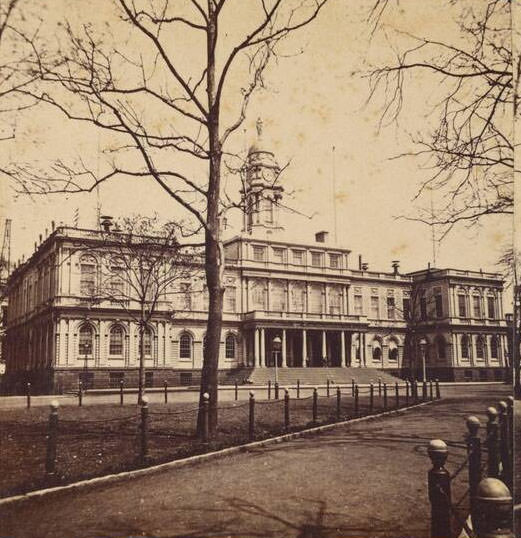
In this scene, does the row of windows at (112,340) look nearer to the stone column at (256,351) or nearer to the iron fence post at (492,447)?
the stone column at (256,351)

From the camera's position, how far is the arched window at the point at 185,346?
3853 centimetres

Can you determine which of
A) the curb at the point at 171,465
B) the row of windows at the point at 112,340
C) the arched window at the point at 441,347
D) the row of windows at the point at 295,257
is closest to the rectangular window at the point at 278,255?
the row of windows at the point at 295,257

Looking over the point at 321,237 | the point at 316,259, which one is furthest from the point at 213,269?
the point at 321,237

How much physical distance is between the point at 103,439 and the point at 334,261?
38.8 m

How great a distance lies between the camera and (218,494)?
19.7 feet

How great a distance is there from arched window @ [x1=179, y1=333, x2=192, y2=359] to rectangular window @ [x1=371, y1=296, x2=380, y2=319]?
18.0 metres

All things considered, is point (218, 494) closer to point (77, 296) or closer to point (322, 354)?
point (77, 296)

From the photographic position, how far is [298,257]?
150ft

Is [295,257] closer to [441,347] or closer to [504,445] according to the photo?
[441,347]

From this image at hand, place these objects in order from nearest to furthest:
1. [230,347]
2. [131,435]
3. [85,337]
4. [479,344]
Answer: [131,435] < [479,344] < [85,337] < [230,347]

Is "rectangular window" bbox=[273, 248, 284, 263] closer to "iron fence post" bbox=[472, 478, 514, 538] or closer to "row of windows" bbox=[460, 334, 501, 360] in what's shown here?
"row of windows" bbox=[460, 334, 501, 360]

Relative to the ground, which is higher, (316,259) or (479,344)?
(316,259)

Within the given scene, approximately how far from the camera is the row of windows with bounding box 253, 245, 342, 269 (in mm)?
43562

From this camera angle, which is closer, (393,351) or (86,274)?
(86,274)
